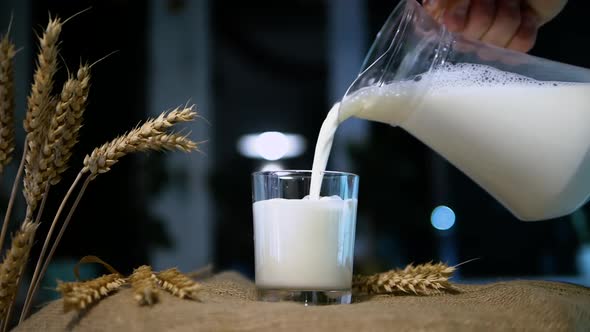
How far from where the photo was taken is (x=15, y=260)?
60 cm

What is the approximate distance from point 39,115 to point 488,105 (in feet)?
1.45

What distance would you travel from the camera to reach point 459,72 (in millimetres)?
654

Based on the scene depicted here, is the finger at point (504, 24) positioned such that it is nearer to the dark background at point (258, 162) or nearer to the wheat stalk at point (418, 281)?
the wheat stalk at point (418, 281)

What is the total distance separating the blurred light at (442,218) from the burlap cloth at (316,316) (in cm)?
135

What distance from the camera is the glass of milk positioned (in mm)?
632

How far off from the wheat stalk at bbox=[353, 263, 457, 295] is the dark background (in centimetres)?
115

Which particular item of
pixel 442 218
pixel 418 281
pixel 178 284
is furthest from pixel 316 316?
pixel 442 218

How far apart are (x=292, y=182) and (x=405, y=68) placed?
0.17 m

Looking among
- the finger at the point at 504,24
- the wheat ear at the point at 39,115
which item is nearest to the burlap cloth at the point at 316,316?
the wheat ear at the point at 39,115

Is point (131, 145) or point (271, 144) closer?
point (131, 145)

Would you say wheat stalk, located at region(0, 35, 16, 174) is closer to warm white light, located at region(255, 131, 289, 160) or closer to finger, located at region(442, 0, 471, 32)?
finger, located at region(442, 0, 471, 32)

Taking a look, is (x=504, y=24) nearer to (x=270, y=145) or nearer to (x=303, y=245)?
(x=303, y=245)

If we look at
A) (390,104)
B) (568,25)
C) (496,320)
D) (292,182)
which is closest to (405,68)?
(390,104)

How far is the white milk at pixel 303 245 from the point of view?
0.63 m
